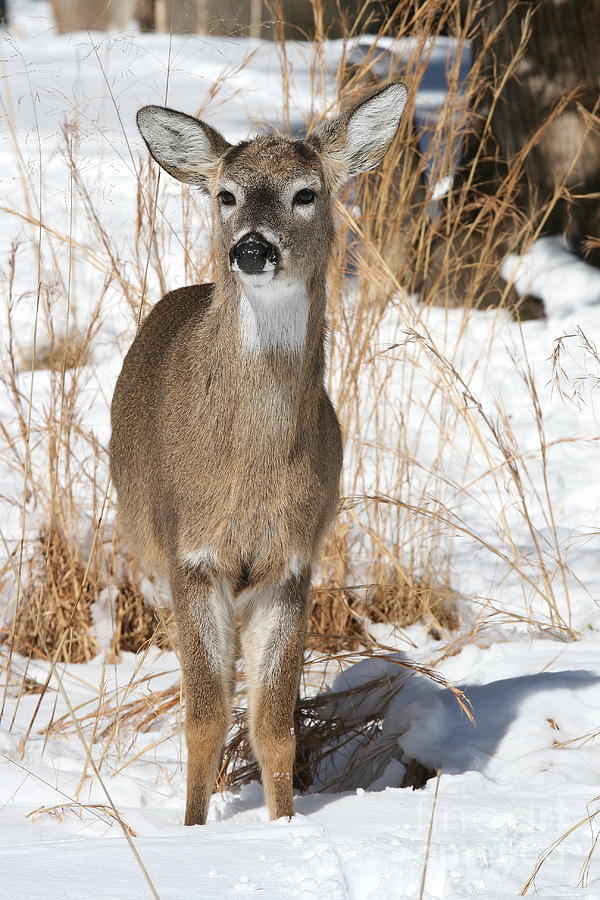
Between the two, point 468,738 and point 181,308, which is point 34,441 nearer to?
point 181,308

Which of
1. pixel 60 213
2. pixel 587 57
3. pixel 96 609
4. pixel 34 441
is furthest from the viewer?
pixel 60 213

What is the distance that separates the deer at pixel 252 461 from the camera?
135 inches

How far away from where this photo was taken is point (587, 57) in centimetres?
814

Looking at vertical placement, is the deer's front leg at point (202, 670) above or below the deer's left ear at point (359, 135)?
below

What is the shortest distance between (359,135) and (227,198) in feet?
1.93

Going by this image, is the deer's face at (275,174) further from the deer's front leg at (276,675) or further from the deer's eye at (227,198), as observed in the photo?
the deer's front leg at (276,675)

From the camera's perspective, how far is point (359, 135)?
3.86 metres

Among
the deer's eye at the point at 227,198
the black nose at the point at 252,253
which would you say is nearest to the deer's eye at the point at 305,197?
the deer's eye at the point at 227,198

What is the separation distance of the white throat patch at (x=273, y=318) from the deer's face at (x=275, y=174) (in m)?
0.05

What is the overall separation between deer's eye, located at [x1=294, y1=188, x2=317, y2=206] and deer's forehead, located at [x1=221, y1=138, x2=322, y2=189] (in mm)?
41

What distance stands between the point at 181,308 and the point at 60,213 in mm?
4898

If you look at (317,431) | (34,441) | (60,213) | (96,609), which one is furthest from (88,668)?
(60,213)

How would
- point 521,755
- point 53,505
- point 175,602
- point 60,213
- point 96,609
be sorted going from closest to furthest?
point 175,602
point 521,755
point 53,505
point 96,609
point 60,213

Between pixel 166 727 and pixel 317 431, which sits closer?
pixel 317 431
